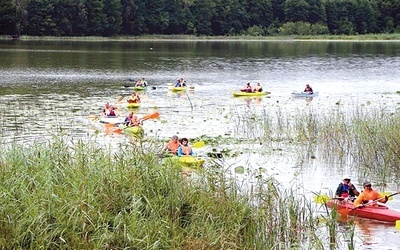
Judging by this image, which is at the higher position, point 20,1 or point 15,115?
point 20,1

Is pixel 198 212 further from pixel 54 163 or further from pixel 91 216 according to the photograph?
pixel 54 163

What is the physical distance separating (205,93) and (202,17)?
91847mm

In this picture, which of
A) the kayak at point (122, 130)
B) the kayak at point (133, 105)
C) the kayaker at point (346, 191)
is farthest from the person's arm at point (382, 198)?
the kayak at point (133, 105)

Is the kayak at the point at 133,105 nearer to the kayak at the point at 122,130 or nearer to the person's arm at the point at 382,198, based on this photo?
the kayak at the point at 122,130

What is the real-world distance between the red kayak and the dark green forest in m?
97.9

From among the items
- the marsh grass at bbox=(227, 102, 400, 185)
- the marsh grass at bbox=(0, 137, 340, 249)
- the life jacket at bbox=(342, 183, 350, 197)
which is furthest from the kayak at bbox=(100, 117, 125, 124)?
the marsh grass at bbox=(0, 137, 340, 249)

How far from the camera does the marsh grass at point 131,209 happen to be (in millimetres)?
10820

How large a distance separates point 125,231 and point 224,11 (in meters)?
130

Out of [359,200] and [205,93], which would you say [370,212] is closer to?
[359,200]

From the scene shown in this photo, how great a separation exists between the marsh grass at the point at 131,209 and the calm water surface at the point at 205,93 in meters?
2.88

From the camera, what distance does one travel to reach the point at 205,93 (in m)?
45.7

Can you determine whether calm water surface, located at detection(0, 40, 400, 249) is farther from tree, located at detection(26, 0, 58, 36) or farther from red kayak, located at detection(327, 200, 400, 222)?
tree, located at detection(26, 0, 58, 36)

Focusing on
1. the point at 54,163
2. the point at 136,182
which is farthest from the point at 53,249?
the point at 54,163

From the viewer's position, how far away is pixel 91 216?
11188 millimetres
